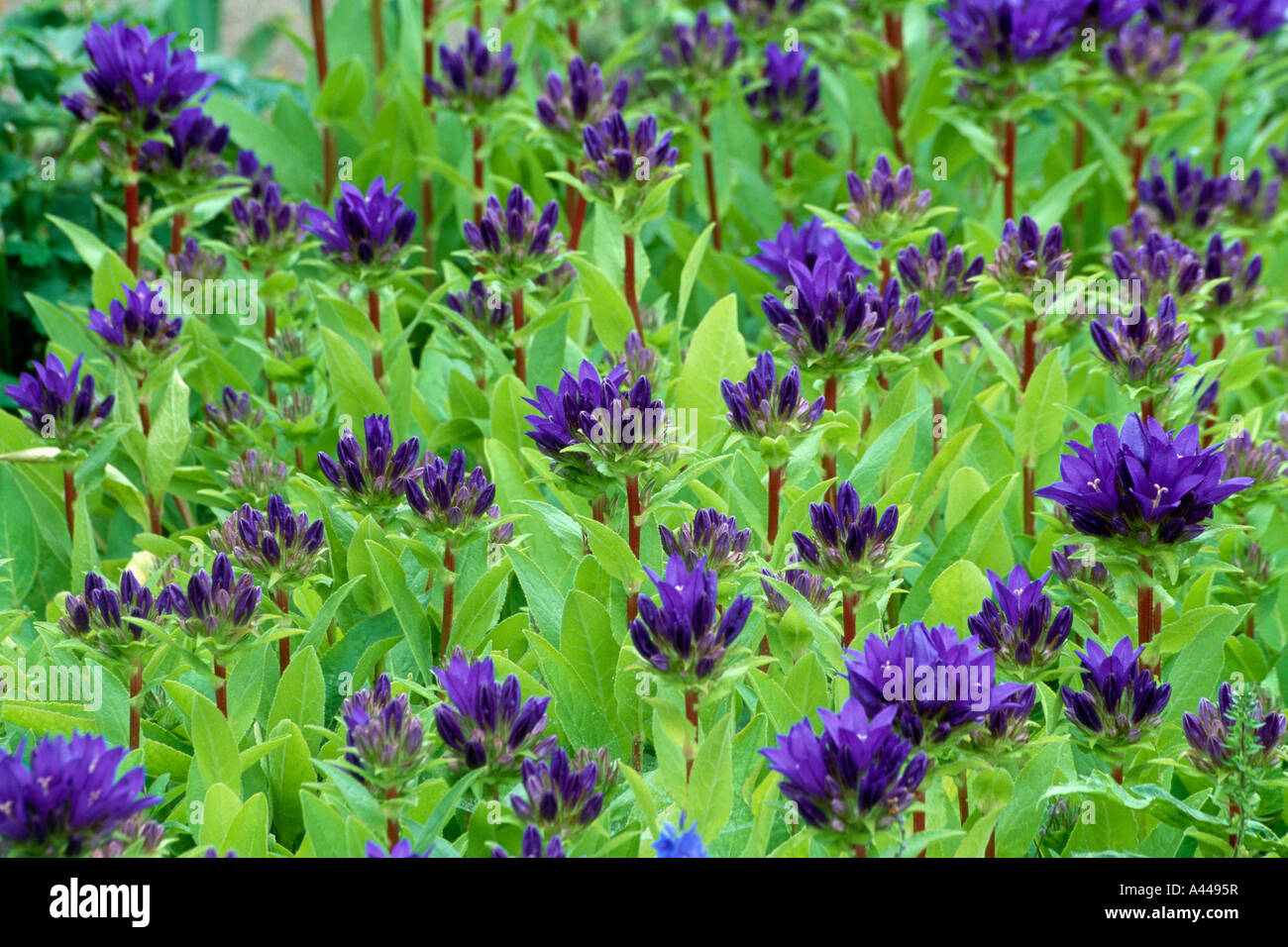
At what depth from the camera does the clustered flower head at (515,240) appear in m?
2.87

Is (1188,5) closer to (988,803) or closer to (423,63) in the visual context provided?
(423,63)

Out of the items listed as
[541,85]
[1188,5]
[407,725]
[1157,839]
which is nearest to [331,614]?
[407,725]

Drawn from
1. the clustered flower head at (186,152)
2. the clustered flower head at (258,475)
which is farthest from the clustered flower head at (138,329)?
the clustered flower head at (186,152)

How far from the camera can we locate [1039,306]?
2938 mm

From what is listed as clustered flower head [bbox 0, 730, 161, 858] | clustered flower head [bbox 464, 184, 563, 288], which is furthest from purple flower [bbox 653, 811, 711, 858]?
clustered flower head [bbox 464, 184, 563, 288]

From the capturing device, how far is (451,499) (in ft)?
7.79

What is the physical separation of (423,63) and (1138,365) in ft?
8.36

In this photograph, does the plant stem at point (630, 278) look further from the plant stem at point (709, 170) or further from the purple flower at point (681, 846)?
the purple flower at point (681, 846)

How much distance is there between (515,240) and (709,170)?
1.29m

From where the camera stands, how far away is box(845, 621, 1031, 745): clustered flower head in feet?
6.07

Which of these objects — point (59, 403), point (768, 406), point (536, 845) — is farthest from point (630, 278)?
point (536, 845)

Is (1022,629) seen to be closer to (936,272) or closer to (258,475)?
(936,272)

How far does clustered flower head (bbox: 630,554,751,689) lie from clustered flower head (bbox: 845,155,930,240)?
1.40 metres

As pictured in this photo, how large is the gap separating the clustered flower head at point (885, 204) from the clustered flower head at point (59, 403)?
1741mm
